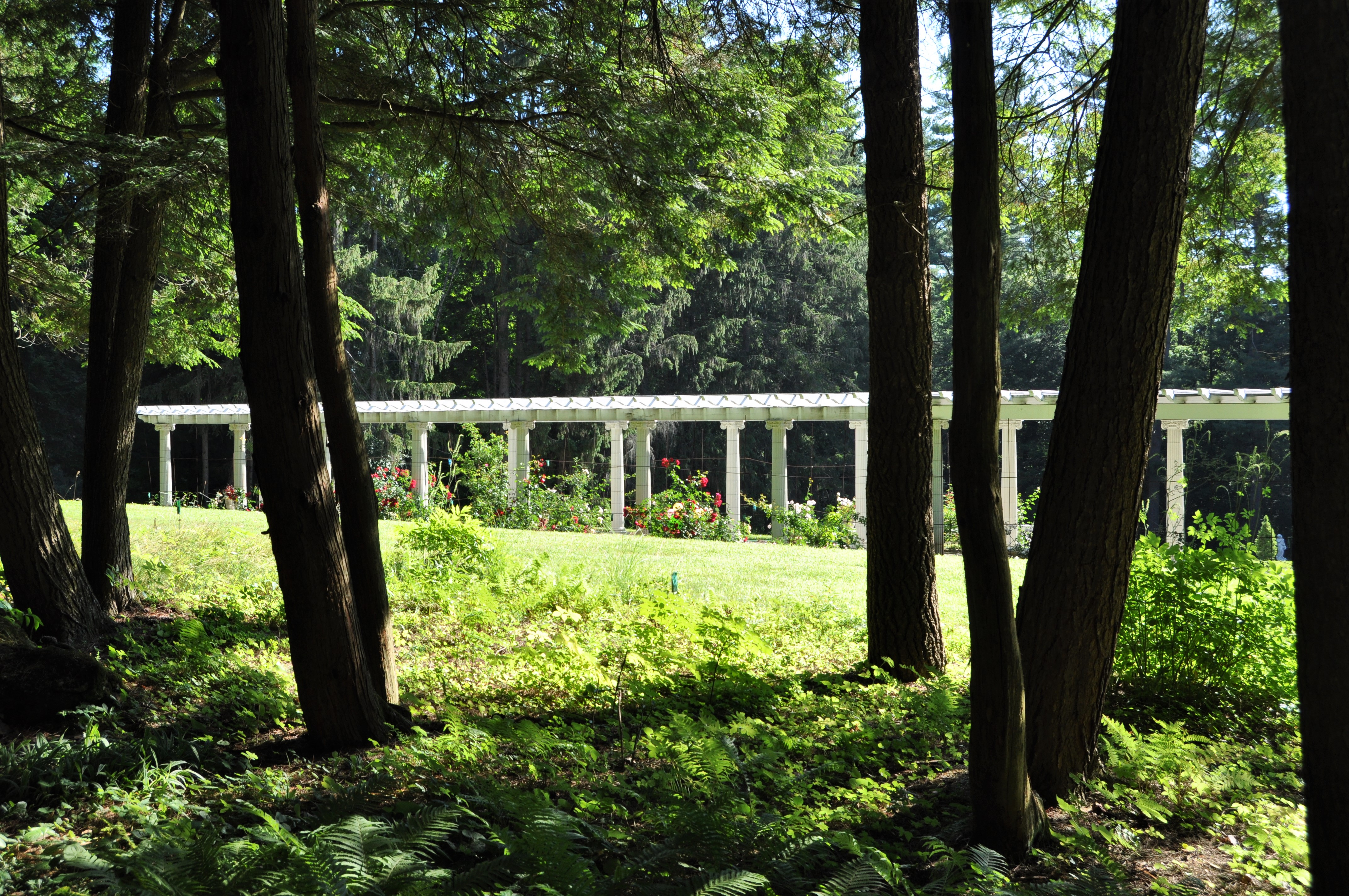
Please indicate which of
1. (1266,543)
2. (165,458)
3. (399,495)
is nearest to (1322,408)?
(1266,543)

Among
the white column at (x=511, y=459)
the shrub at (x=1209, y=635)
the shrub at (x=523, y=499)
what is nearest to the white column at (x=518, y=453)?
the white column at (x=511, y=459)

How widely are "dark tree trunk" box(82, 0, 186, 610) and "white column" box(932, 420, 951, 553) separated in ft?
35.5

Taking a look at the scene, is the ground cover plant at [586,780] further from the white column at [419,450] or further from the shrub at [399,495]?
the white column at [419,450]

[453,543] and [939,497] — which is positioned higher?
[453,543]

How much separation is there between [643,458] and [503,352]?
12.0 m

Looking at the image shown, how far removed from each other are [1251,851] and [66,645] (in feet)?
19.2

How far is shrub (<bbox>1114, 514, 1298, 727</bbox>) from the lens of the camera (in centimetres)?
490

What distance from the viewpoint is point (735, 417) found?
1562 cm

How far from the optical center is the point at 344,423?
449cm

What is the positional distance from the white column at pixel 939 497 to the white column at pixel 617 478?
5.19 metres

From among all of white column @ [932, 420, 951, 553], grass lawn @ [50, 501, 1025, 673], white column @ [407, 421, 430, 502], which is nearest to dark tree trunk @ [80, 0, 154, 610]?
grass lawn @ [50, 501, 1025, 673]

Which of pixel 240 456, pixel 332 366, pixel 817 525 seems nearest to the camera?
pixel 332 366

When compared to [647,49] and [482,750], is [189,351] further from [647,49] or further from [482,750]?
[482,750]

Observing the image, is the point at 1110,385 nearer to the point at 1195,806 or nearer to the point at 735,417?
the point at 1195,806
